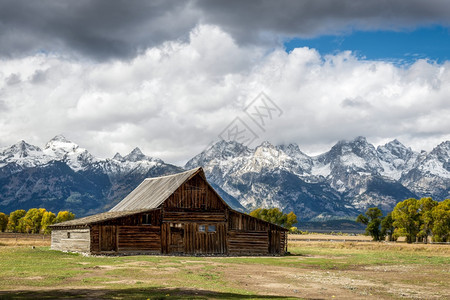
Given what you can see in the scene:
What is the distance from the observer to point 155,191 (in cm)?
6856

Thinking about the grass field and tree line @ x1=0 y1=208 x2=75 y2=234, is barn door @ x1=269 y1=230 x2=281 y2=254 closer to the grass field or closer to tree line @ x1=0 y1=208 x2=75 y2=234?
the grass field

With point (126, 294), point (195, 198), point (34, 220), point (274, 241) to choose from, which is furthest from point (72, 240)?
point (34, 220)

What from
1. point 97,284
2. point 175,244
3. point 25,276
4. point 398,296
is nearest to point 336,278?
point 398,296

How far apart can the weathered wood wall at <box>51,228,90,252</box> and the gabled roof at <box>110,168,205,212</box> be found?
8.35 metres

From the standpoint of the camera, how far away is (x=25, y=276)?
31.2 meters

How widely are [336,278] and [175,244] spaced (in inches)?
1165

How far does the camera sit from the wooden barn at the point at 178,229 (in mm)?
58188

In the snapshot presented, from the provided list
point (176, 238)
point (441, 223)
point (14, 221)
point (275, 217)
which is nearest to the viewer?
point (176, 238)

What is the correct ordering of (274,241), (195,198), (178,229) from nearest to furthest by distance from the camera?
(178,229) → (195,198) → (274,241)

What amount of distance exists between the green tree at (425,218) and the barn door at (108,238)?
77616 mm

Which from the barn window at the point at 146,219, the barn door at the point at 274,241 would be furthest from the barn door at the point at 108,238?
the barn door at the point at 274,241

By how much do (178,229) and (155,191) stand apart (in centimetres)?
837

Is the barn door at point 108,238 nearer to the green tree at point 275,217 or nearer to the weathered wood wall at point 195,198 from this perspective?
the weathered wood wall at point 195,198

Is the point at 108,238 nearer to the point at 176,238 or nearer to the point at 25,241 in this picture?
the point at 176,238
